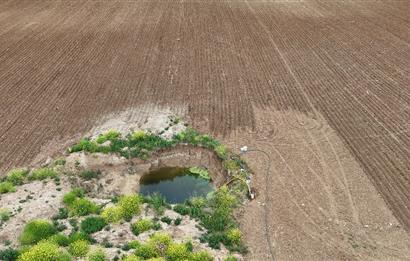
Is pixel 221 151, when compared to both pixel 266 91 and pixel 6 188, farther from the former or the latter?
pixel 6 188

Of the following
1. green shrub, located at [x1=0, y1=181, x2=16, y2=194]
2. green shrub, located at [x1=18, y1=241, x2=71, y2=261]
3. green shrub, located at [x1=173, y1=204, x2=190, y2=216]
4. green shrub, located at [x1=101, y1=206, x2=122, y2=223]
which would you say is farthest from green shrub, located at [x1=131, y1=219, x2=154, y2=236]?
green shrub, located at [x1=0, y1=181, x2=16, y2=194]

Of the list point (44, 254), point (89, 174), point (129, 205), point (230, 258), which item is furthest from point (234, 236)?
point (89, 174)

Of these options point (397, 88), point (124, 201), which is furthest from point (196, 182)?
point (397, 88)

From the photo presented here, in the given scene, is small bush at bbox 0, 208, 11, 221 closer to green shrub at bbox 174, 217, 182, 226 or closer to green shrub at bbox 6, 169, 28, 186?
green shrub at bbox 6, 169, 28, 186

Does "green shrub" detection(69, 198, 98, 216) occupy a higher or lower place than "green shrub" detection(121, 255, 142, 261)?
higher

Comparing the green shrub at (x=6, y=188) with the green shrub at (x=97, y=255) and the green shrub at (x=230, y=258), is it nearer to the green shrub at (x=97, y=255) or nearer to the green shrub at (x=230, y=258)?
the green shrub at (x=97, y=255)

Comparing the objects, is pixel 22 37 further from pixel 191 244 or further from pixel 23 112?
pixel 191 244
